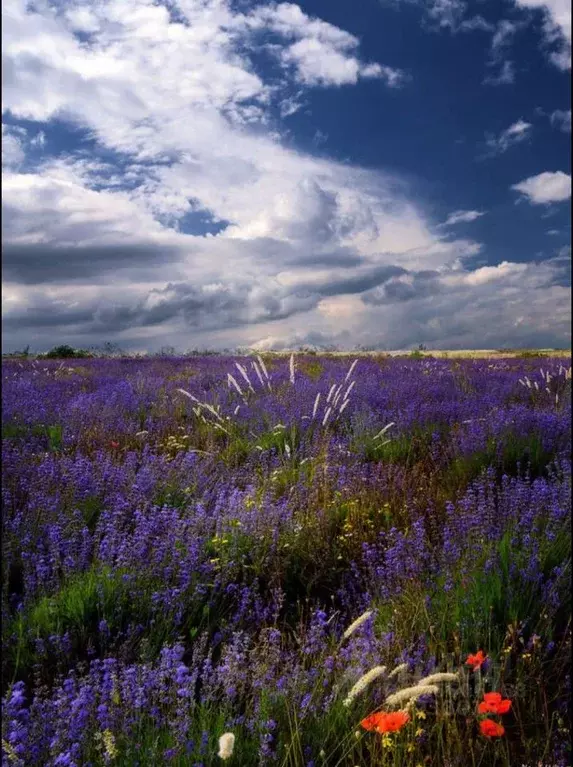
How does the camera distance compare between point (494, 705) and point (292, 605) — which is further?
point (292, 605)

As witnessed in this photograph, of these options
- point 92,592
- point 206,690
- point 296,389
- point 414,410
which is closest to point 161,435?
point 296,389

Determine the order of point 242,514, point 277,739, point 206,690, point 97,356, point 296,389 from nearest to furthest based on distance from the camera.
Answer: point 277,739, point 206,690, point 242,514, point 296,389, point 97,356

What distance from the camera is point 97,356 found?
19.9 m

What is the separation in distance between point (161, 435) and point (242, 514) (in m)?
2.90

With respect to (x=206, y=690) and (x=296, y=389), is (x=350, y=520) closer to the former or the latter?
(x=206, y=690)

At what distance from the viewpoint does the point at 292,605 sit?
3.08 m

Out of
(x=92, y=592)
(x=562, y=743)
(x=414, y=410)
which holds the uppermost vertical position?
(x=414, y=410)

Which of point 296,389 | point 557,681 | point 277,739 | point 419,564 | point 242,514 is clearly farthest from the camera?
point 296,389

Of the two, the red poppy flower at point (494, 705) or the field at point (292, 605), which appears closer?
the red poppy flower at point (494, 705)

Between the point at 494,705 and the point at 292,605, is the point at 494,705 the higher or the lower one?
the higher one

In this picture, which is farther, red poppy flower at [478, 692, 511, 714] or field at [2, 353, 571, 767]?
field at [2, 353, 571, 767]

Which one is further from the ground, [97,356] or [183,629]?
[97,356]

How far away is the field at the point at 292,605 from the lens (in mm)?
1928

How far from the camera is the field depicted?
193cm
